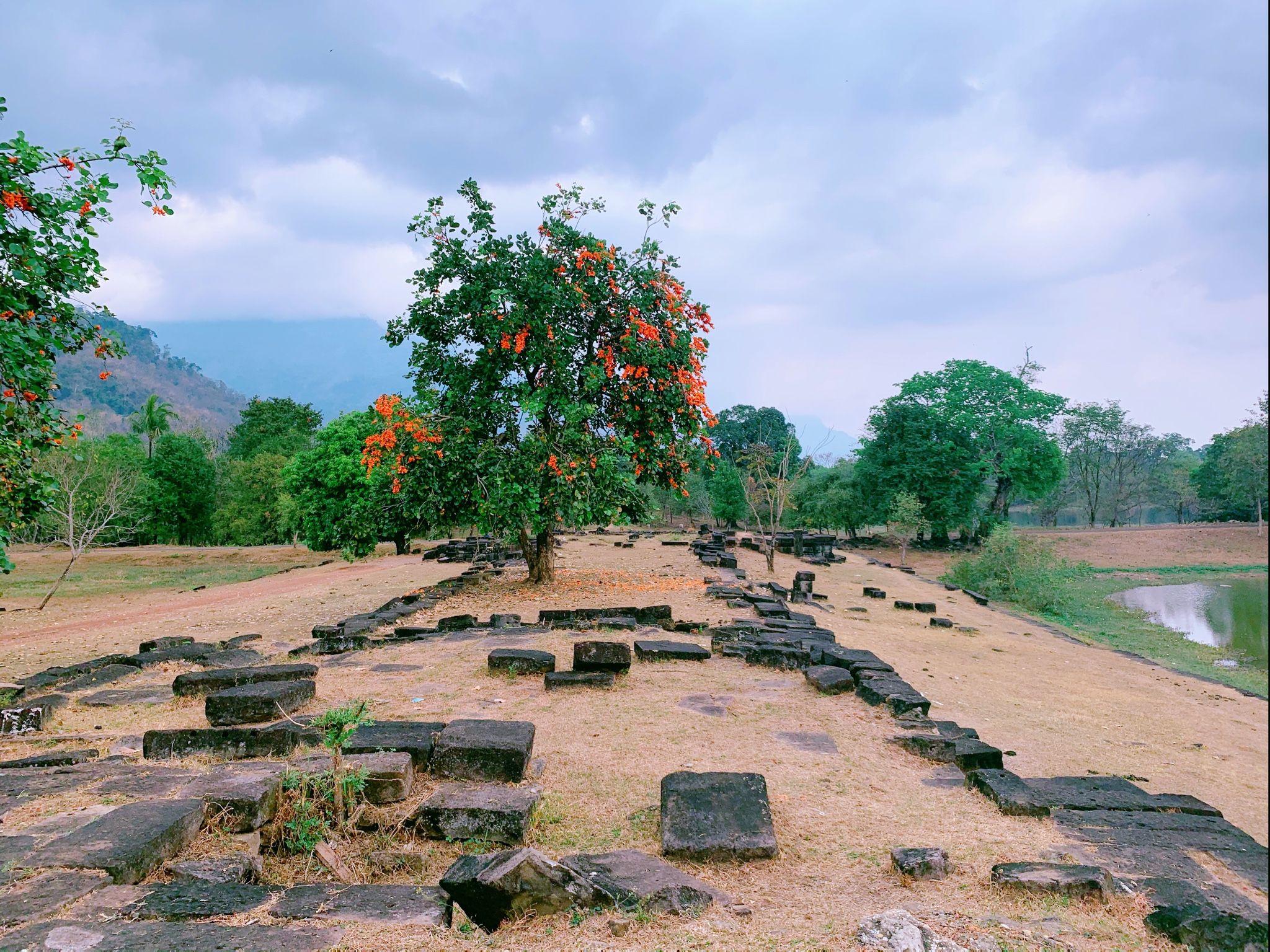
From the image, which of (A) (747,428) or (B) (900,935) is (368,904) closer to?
(B) (900,935)

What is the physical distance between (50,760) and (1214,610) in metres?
8.94

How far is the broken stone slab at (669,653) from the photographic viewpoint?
8.48 meters

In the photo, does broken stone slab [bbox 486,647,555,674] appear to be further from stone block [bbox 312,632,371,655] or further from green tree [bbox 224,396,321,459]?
green tree [bbox 224,396,321,459]

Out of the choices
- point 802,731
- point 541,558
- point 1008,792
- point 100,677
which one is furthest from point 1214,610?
point 541,558

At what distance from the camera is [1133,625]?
18953 millimetres

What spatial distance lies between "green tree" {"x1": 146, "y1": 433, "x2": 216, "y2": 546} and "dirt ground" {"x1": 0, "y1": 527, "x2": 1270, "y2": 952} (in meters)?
32.5

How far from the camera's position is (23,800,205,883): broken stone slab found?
3.22m

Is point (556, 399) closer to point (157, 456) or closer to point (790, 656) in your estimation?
point (790, 656)

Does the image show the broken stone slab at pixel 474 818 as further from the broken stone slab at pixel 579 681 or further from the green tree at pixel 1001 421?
the green tree at pixel 1001 421

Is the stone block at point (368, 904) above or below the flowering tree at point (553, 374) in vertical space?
below

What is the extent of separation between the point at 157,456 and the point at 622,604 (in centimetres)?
4309

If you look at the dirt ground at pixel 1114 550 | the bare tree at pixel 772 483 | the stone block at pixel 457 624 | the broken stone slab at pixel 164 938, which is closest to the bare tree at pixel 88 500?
the stone block at pixel 457 624

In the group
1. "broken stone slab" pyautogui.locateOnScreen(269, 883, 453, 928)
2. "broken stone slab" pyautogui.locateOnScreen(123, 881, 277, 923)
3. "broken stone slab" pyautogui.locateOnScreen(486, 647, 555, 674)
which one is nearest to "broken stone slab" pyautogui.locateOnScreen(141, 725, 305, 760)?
"broken stone slab" pyautogui.locateOnScreen(123, 881, 277, 923)

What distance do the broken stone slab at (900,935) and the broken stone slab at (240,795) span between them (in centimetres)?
311
